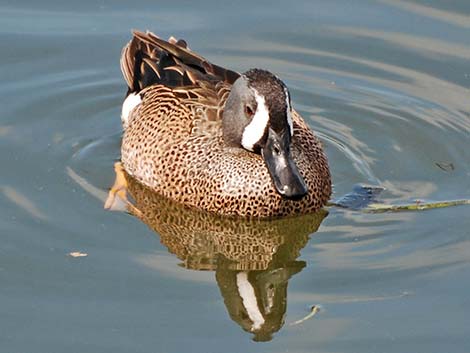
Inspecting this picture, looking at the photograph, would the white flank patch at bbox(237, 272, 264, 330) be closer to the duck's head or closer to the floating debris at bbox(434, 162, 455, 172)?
the duck's head

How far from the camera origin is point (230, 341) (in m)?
8.14

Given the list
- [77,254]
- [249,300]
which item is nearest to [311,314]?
[249,300]

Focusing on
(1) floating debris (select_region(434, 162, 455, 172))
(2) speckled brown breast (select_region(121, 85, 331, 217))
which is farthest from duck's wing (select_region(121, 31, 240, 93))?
(1) floating debris (select_region(434, 162, 455, 172))

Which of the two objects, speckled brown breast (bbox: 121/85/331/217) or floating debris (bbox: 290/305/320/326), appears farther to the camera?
speckled brown breast (bbox: 121/85/331/217)

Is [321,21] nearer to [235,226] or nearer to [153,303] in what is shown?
[235,226]

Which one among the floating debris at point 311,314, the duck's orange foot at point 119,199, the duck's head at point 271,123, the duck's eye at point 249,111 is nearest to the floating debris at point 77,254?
the duck's orange foot at point 119,199

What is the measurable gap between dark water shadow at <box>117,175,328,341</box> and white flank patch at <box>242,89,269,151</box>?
0.65 meters

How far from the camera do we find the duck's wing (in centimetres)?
1061

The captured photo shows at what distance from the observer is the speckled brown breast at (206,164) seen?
32.6ft

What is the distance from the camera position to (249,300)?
882 cm

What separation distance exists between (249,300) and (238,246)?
0.85 meters

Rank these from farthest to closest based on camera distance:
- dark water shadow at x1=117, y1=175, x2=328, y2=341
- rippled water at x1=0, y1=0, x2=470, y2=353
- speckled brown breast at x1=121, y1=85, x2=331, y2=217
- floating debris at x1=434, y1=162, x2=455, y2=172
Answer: floating debris at x1=434, y1=162, x2=455, y2=172, speckled brown breast at x1=121, y1=85, x2=331, y2=217, dark water shadow at x1=117, y1=175, x2=328, y2=341, rippled water at x1=0, y1=0, x2=470, y2=353

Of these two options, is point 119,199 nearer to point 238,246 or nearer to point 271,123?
point 238,246

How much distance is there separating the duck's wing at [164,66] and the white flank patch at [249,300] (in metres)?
1.99
